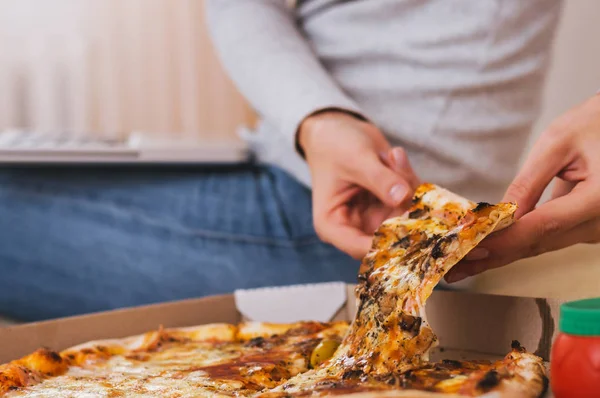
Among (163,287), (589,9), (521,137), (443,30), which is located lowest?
(163,287)

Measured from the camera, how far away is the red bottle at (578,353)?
1.25 ft

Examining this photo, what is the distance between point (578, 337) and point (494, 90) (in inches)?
29.4

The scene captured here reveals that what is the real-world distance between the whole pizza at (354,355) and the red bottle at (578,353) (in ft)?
0.12

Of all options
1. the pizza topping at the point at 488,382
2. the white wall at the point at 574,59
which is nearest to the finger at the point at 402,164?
the pizza topping at the point at 488,382

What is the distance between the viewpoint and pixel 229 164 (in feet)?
4.12

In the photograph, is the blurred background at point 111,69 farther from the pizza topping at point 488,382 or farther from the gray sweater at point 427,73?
the pizza topping at point 488,382

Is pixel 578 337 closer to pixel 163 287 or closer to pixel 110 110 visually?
pixel 163 287

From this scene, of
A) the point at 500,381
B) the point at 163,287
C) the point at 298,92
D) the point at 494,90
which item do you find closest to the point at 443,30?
the point at 494,90

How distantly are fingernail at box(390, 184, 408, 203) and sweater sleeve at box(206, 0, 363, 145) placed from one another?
8.0 inches

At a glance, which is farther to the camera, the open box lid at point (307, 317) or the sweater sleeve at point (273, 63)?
the sweater sleeve at point (273, 63)

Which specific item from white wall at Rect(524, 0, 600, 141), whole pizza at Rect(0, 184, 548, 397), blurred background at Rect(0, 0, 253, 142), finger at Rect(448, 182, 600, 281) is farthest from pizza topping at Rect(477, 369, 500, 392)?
blurred background at Rect(0, 0, 253, 142)

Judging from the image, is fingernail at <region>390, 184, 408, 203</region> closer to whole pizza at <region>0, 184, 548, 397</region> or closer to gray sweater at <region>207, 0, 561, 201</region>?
whole pizza at <region>0, 184, 548, 397</region>

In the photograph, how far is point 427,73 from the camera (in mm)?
1064

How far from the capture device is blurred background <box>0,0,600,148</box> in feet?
9.34
